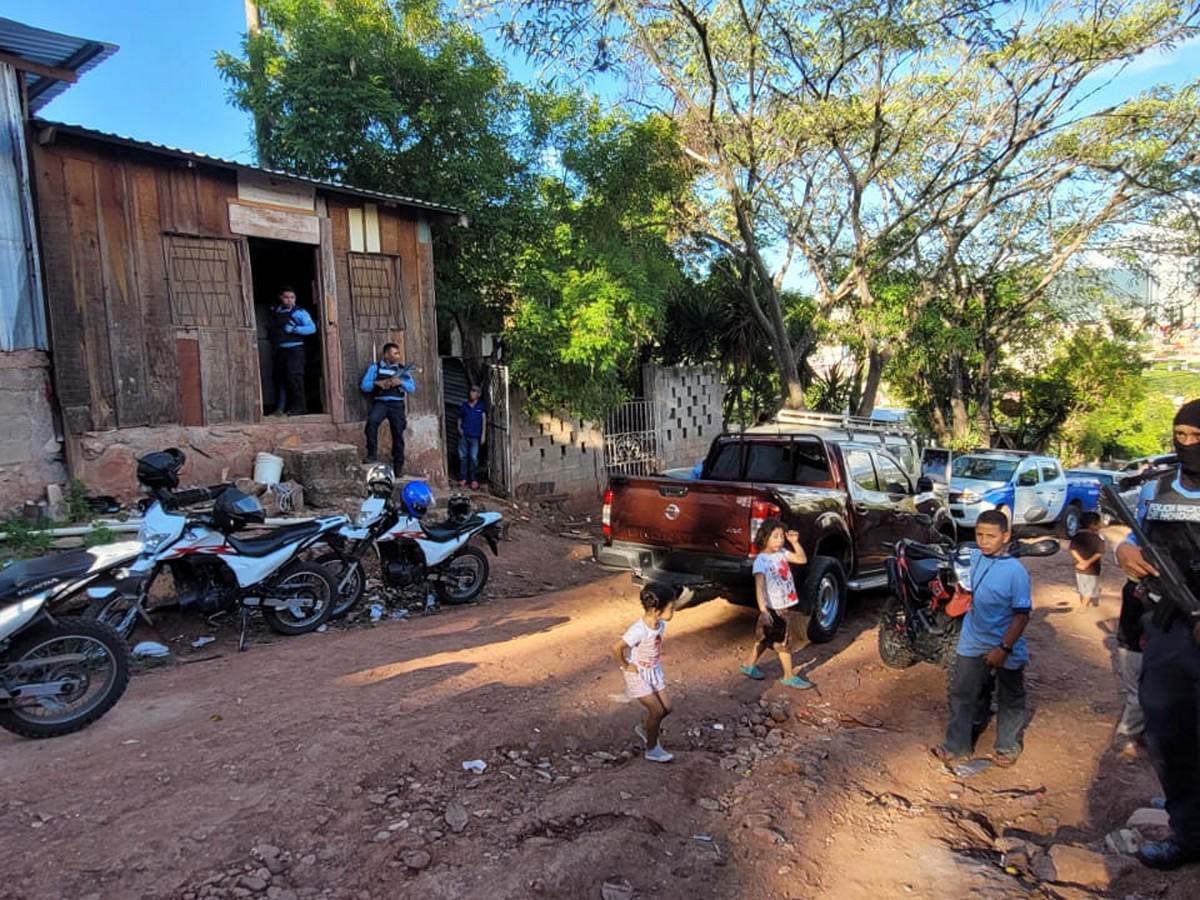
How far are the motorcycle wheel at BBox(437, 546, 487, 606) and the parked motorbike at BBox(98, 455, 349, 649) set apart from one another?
4.49ft

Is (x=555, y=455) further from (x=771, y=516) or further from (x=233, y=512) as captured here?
(x=233, y=512)

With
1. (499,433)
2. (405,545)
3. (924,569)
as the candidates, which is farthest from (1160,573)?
(499,433)

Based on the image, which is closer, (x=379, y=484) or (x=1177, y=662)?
(x=1177, y=662)

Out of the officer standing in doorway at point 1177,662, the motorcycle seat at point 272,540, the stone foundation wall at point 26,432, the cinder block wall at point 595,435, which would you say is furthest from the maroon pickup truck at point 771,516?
the stone foundation wall at point 26,432

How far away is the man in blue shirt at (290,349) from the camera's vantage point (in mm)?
9656

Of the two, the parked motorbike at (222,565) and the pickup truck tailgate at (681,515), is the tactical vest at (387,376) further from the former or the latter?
the pickup truck tailgate at (681,515)

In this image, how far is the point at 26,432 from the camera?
7.63 m

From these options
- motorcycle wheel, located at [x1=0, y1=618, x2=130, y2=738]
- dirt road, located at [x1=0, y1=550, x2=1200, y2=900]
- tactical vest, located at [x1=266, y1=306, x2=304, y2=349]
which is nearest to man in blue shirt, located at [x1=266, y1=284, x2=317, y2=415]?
tactical vest, located at [x1=266, y1=306, x2=304, y2=349]

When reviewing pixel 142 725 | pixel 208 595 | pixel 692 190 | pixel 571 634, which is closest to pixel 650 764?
pixel 571 634

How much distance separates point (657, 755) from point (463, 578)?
3.92m

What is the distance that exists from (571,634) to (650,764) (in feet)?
7.92

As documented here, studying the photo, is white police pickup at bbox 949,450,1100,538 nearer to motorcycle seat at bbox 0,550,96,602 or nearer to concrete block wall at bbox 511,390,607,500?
concrete block wall at bbox 511,390,607,500

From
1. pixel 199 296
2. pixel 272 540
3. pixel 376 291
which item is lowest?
pixel 272 540

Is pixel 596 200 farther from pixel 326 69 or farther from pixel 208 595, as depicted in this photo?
pixel 208 595
